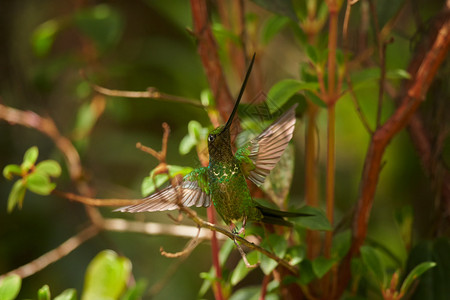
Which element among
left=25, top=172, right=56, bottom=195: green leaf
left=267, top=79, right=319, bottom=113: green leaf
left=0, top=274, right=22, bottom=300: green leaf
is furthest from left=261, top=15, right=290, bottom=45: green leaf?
left=0, top=274, right=22, bottom=300: green leaf

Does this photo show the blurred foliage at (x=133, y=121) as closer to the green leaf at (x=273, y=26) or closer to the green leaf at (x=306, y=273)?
the green leaf at (x=273, y=26)

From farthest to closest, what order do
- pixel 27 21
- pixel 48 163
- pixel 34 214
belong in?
pixel 27 21 → pixel 34 214 → pixel 48 163

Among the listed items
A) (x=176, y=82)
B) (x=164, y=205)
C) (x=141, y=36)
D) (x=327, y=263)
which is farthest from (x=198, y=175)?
(x=141, y=36)

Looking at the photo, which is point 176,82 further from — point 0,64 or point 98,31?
point 0,64

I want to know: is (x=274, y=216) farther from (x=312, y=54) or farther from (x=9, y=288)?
(x=9, y=288)

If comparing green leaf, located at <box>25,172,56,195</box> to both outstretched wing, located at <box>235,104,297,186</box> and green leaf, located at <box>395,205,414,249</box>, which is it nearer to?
outstretched wing, located at <box>235,104,297,186</box>
